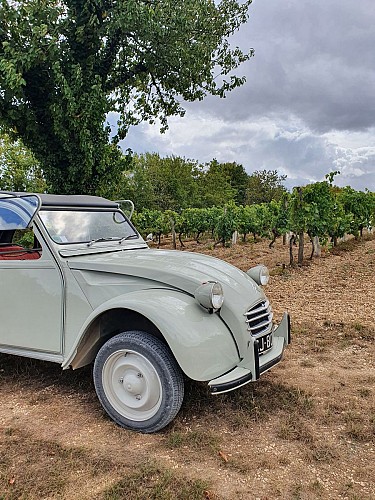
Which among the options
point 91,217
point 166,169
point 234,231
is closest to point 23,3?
point 91,217

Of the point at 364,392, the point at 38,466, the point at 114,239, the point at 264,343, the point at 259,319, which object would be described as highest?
the point at 114,239

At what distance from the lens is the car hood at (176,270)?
3283 mm

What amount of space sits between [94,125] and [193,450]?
6.81 m

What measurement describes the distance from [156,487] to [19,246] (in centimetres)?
324

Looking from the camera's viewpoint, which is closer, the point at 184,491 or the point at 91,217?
the point at 184,491

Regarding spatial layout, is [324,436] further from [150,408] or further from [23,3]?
[23,3]

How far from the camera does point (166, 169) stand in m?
39.5

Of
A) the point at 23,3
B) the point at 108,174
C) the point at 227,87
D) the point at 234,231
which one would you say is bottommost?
the point at 234,231

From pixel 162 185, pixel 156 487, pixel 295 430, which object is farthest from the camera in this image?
pixel 162 185

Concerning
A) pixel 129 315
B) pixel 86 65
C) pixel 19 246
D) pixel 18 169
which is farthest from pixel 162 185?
pixel 129 315

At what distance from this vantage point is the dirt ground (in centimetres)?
A: 244

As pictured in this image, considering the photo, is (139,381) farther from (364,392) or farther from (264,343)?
(364,392)

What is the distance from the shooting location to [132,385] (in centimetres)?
310

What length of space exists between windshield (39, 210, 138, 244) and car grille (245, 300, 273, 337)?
1.67m
